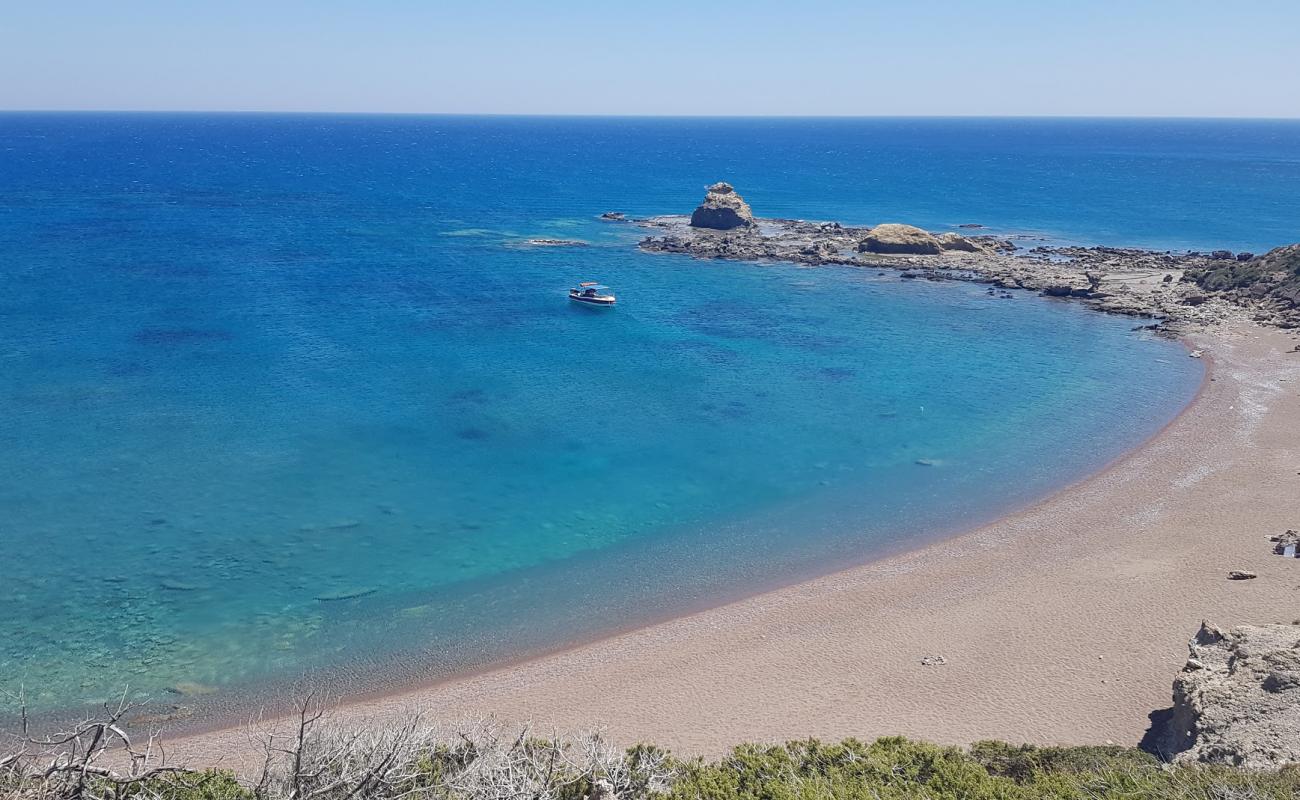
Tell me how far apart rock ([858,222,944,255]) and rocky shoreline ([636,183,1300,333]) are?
100 millimetres

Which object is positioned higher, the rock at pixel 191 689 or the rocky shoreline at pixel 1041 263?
the rocky shoreline at pixel 1041 263

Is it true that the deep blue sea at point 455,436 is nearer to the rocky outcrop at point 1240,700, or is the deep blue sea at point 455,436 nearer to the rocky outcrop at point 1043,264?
the rocky outcrop at point 1043,264

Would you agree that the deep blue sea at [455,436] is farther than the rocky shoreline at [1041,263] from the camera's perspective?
No

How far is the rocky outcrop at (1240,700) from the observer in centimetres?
1817

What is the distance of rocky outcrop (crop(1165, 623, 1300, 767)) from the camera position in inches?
715

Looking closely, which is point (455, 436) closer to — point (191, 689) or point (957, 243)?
point (191, 689)

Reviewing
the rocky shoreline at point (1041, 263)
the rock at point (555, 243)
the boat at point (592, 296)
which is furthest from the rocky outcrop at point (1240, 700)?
the rock at point (555, 243)

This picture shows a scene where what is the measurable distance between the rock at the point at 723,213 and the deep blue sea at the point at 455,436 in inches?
535

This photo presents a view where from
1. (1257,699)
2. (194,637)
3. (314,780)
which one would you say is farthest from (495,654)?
(1257,699)

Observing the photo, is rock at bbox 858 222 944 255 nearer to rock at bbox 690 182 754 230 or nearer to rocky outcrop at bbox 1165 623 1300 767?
rock at bbox 690 182 754 230

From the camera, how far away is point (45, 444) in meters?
39.7

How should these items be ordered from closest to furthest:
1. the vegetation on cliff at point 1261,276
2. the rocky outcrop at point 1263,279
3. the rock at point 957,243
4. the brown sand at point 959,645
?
1. the brown sand at point 959,645
2. the rocky outcrop at point 1263,279
3. the vegetation on cliff at point 1261,276
4. the rock at point 957,243

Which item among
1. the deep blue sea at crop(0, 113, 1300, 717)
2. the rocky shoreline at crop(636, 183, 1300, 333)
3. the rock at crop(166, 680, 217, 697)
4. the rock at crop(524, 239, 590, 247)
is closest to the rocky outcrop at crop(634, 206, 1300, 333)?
the rocky shoreline at crop(636, 183, 1300, 333)

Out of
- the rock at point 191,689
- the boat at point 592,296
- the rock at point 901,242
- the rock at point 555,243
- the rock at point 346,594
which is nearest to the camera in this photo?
the rock at point 191,689
